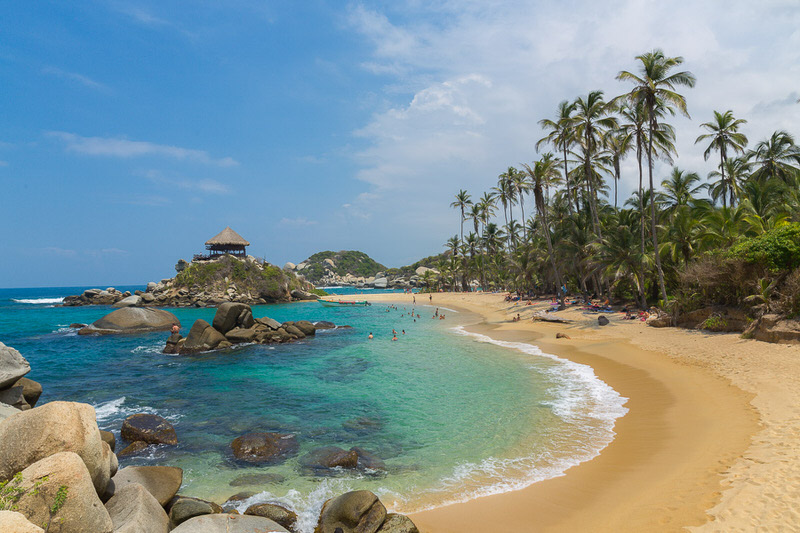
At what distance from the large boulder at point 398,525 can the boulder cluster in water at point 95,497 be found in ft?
0.06

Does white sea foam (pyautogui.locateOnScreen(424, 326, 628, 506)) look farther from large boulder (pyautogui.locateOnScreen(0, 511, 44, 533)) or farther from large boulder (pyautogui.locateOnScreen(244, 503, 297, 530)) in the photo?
large boulder (pyautogui.locateOnScreen(0, 511, 44, 533))

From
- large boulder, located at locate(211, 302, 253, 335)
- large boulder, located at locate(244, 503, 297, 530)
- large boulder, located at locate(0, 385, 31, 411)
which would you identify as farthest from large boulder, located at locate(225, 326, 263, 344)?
large boulder, located at locate(244, 503, 297, 530)

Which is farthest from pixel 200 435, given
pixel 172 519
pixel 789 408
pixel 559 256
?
pixel 559 256

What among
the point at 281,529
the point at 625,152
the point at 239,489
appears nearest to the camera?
the point at 281,529

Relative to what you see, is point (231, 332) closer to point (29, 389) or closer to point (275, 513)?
point (29, 389)

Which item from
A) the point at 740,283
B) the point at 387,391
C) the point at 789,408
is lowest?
the point at 387,391

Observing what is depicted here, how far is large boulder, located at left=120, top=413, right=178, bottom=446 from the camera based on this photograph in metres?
11.6

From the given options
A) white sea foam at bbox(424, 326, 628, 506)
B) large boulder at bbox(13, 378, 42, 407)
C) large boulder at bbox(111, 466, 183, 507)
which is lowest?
white sea foam at bbox(424, 326, 628, 506)

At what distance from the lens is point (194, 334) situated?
91.6 feet

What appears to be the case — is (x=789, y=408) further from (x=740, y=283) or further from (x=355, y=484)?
(x=740, y=283)

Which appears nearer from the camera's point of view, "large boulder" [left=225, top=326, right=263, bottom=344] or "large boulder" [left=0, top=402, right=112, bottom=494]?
"large boulder" [left=0, top=402, right=112, bottom=494]

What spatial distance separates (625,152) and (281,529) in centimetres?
3563

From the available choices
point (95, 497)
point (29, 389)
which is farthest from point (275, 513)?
point (29, 389)

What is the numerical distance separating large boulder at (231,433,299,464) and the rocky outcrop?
2093 centimetres
